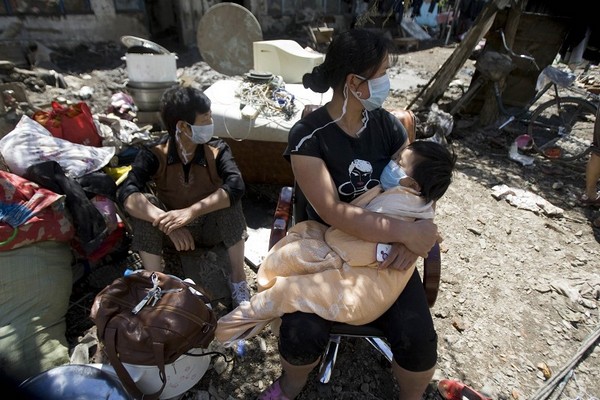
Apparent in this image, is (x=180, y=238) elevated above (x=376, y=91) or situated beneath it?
situated beneath

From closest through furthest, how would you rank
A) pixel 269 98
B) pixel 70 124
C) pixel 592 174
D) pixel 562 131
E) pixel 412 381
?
pixel 412 381 < pixel 70 124 < pixel 269 98 < pixel 592 174 < pixel 562 131

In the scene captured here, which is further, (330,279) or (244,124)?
(244,124)

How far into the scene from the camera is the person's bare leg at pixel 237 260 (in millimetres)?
2541

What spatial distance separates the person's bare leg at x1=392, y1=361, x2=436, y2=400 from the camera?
5.49 feet

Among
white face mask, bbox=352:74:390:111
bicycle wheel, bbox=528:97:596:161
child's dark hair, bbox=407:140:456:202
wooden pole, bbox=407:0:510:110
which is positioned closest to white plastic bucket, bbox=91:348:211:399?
child's dark hair, bbox=407:140:456:202

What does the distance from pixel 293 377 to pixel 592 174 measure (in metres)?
4.28

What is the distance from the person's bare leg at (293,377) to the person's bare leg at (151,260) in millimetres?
1098

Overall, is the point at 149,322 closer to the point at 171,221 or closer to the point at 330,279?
the point at 171,221

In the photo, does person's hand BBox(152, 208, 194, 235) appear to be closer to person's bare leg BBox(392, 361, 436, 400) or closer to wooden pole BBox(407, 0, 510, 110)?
person's bare leg BBox(392, 361, 436, 400)

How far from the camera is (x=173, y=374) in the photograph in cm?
188

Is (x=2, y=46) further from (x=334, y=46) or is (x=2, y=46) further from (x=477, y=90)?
(x=477, y=90)

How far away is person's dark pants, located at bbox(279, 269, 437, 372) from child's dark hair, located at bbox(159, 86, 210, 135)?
140 cm

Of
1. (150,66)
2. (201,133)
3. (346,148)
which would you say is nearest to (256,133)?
(201,133)

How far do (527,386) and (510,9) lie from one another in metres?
5.65
